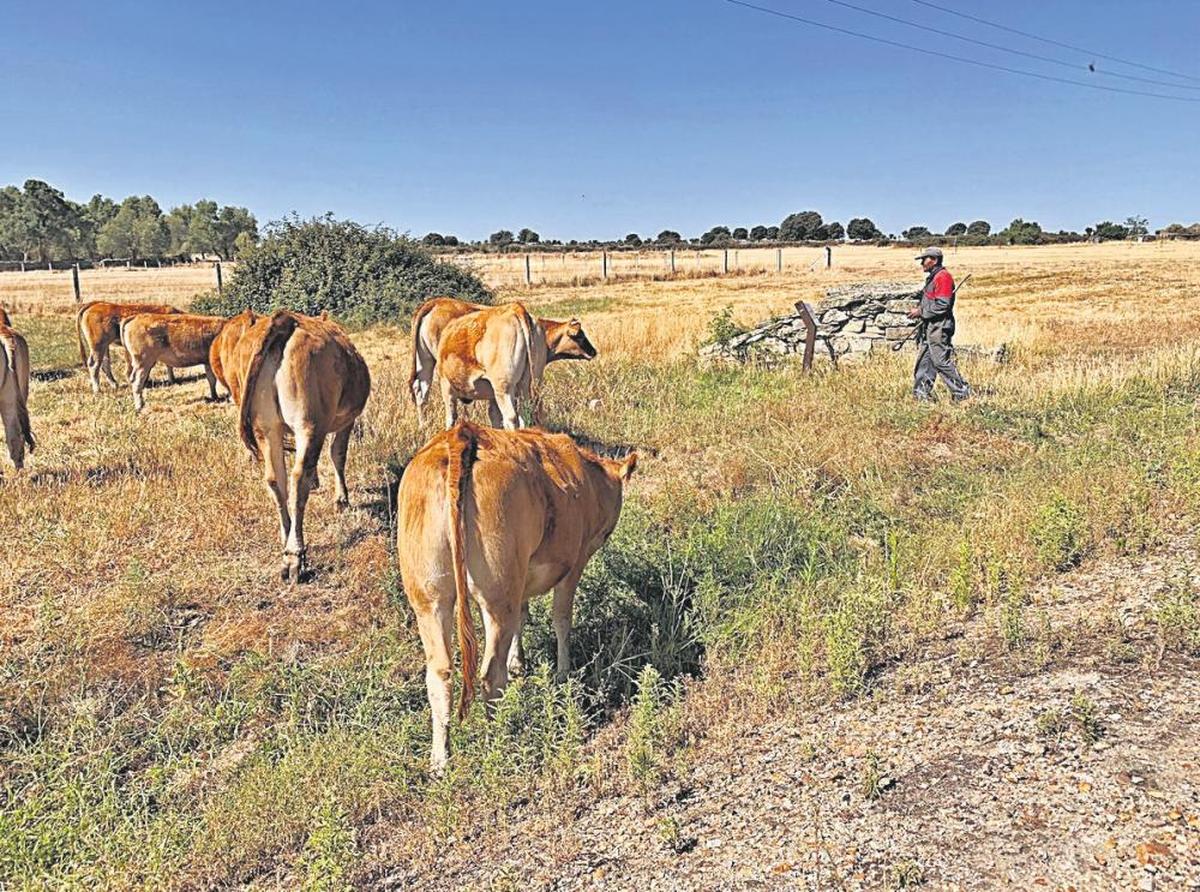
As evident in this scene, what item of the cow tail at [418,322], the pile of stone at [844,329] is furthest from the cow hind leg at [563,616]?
the pile of stone at [844,329]

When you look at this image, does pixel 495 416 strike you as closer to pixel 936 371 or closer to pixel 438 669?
pixel 936 371

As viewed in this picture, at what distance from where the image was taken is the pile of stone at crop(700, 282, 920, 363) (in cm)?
1589

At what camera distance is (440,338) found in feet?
35.1

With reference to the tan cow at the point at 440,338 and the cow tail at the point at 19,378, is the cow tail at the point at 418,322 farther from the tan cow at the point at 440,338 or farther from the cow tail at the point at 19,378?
the cow tail at the point at 19,378

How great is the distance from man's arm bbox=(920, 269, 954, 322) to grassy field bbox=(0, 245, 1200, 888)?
1282mm

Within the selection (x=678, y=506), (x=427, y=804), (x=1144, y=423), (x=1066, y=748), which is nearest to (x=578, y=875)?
(x=427, y=804)

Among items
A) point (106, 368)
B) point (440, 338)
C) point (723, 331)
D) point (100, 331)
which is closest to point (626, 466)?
point (440, 338)

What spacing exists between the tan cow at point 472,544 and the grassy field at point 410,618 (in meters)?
0.33

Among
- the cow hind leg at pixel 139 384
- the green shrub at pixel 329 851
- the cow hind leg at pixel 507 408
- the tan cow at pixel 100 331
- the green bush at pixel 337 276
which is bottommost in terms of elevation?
the green shrub at pixel 329 851

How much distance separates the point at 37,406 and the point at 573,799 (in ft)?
45.8

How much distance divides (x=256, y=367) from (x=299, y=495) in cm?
109

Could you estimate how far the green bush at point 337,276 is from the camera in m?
23.4

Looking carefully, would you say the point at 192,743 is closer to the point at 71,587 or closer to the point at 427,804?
the point at 427,804

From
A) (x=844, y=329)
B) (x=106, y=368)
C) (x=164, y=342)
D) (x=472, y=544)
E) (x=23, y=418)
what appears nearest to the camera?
(x=472, y=544)
